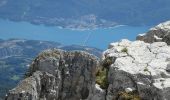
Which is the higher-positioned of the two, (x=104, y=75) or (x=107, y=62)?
(x=107, y=62)

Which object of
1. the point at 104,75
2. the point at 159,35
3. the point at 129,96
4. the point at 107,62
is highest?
the point at 159,35

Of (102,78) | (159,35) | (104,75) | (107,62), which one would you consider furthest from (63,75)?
(159,35)

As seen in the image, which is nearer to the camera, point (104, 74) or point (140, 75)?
point (140, 75)

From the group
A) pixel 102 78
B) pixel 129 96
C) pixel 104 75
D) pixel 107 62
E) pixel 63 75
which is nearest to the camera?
pixel 129 96

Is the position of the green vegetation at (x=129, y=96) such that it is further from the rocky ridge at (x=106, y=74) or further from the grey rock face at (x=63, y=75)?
the grey rock face at (x=63, y=75)

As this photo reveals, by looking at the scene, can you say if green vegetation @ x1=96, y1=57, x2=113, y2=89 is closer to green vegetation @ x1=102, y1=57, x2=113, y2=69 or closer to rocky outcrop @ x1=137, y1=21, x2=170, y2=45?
green vegetation @ x1=102, y1=57, x2=113, y2=69

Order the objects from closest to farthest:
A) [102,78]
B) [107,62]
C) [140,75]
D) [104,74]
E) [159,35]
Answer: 1. [140,75]
2. [102,78]
3. [104,74]
4. [107,62]
5. [159,35]

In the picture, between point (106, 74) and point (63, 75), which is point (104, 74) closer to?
point (106, 74)
